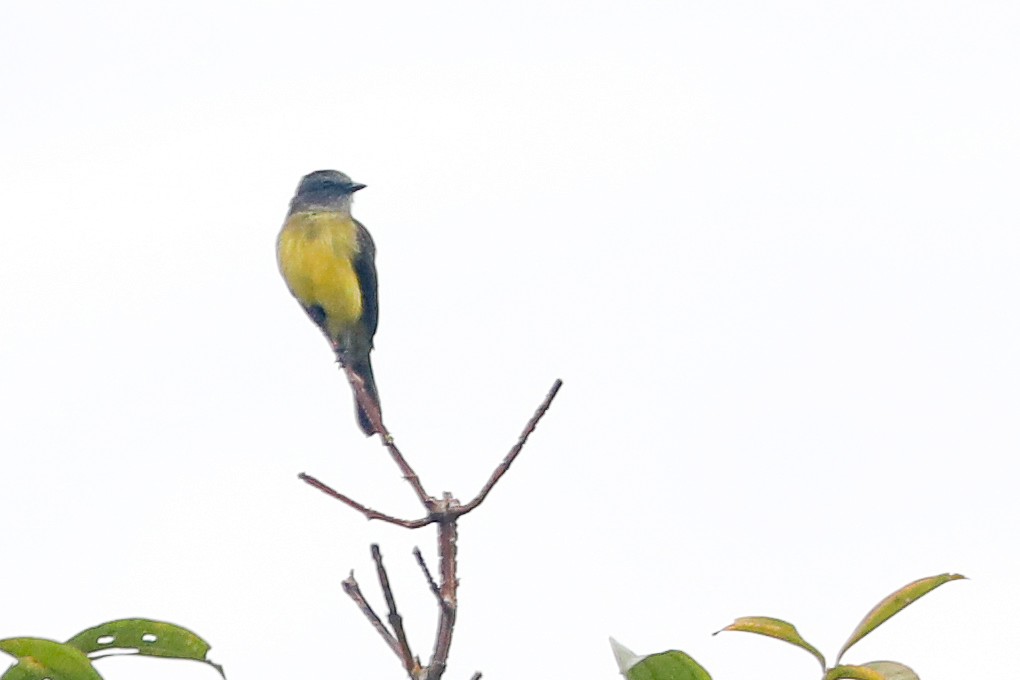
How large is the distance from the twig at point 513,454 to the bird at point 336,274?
5870 millimetres

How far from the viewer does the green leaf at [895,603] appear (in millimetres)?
2145

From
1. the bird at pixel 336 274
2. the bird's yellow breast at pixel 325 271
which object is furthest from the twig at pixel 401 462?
the bird's yellow breast at pixel 325 271

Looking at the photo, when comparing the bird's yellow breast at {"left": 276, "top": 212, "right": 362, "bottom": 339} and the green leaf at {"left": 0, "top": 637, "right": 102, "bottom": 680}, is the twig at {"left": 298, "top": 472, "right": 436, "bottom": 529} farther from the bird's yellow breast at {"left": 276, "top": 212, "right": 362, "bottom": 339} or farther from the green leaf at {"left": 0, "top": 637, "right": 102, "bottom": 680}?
the bird's yellow breast at {"left": 276, "top": 212, "right": 362, "bottom": 339}

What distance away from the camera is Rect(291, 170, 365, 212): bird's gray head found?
30.7ft

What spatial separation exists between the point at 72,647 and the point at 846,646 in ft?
3.79

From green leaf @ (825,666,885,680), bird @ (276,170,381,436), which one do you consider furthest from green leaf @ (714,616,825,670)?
bird @ (276,170,381,436)

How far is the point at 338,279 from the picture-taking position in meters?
8.62

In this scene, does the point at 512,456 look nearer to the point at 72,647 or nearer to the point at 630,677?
the point at 630,677

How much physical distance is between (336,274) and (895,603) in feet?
21.9

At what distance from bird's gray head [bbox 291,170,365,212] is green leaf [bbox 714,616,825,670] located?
24.2 ft

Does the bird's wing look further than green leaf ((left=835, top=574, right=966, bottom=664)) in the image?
Yes

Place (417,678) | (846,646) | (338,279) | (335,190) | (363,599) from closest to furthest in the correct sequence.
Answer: (417,678) → (846,646) → (363,599) → (338,279) → (335,190)

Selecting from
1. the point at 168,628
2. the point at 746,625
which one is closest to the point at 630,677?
the point at 746,625

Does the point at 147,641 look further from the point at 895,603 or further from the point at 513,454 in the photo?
the point at 895,603
